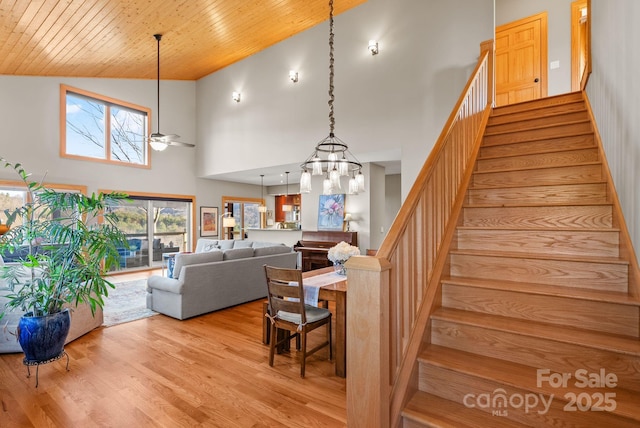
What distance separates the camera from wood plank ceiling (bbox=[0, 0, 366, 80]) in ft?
13.6

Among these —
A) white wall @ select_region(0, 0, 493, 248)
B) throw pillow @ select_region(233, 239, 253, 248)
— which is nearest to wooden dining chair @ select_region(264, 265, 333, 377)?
white wall @ select_region(0, 0, 493, 248)

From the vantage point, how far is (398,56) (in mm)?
5293

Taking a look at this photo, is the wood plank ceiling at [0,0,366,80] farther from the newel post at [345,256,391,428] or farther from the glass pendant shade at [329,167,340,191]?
the newel post at [345,256,391,428]

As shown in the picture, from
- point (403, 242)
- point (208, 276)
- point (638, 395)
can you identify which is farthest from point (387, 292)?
point (208, 276)

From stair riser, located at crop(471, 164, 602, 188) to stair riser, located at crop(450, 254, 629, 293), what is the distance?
2.81 ft

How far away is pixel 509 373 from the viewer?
1.60 m

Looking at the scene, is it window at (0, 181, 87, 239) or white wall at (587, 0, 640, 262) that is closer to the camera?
white wall at (587, 0, 640, 262)

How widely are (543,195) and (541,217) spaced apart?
1.09 feet

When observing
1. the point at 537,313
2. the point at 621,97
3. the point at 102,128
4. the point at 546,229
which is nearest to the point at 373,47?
the point at 621,97

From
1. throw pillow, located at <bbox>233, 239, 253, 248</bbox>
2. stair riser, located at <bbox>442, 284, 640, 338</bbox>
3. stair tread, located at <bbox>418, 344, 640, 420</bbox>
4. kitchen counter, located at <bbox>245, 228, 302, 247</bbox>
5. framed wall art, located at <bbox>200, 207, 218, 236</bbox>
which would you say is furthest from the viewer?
framed wall art, located at <bbox>200, 207, 218, 236</bbox>

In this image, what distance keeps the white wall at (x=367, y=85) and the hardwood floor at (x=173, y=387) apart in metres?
3.57

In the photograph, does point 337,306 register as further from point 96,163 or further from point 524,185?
point 96,163

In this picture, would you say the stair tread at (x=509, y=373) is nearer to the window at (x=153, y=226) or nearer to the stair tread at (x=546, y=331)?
the stair tread at (x=546, y=331)

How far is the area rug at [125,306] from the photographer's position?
4.25 m
